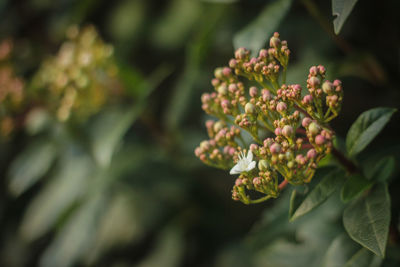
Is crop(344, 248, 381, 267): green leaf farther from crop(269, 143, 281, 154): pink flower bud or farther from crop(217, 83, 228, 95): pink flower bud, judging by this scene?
crop(217, 83, 228, 95): pink flower bud

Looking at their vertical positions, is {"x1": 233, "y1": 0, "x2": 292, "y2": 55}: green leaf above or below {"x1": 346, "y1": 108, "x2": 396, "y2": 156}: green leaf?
above

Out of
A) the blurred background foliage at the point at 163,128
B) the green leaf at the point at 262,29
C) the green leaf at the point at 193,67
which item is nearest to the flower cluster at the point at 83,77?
the blurred background foliage at the point at 163,128

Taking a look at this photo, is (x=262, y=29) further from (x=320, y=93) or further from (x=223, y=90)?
(x=320, y=93)

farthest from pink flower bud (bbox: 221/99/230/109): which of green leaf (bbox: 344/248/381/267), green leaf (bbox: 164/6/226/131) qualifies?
green leaf (bbox: 164/6/226/131)

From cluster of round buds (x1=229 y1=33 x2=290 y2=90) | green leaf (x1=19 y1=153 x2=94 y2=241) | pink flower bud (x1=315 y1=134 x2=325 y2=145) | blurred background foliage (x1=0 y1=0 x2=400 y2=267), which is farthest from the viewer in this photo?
green leaf (x1=19 y1=153 x2=94 y2=241)

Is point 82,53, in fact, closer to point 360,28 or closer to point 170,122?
point 170,122
